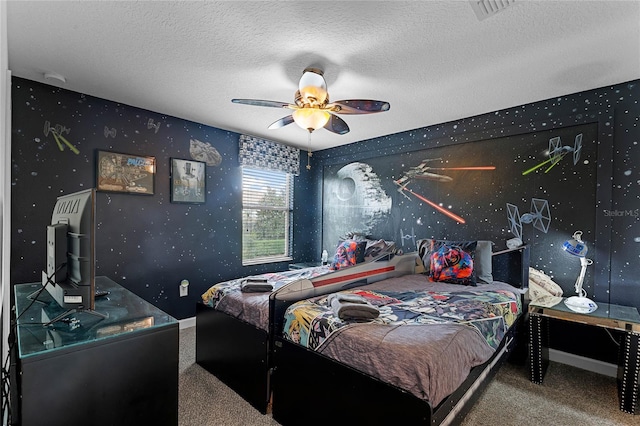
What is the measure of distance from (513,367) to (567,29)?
8.60ft

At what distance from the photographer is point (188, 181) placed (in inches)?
139

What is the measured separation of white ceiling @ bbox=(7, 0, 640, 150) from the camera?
5.49 ft

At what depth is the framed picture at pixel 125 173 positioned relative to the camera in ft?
9.61

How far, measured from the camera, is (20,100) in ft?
8.29

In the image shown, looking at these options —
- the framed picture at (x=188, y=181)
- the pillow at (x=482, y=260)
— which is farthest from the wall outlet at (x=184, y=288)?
the pillow at (x=482, y=260)

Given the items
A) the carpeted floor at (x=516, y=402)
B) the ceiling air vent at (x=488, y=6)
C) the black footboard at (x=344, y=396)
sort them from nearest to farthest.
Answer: the black footboard at (x=344, y=396) < the ceiling air vent at (x=488, y=6) < the carpeted floor at (x=516, y=402)

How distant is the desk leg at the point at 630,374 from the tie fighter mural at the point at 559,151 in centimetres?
147

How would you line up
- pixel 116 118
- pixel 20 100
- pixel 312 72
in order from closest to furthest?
1. pixel 312 72
2. pixel 20 100
3. pixel 116 118

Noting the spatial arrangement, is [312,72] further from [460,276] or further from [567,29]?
[460,276]

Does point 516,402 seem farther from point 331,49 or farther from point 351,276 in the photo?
point 331,49

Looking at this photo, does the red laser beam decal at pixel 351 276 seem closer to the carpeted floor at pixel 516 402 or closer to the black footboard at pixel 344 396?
the black footboard at pixel 344 396

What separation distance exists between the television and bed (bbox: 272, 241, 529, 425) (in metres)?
1.04

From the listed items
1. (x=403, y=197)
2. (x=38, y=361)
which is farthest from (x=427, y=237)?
(x=38, y=361)

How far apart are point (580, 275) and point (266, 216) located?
353 centimetres
